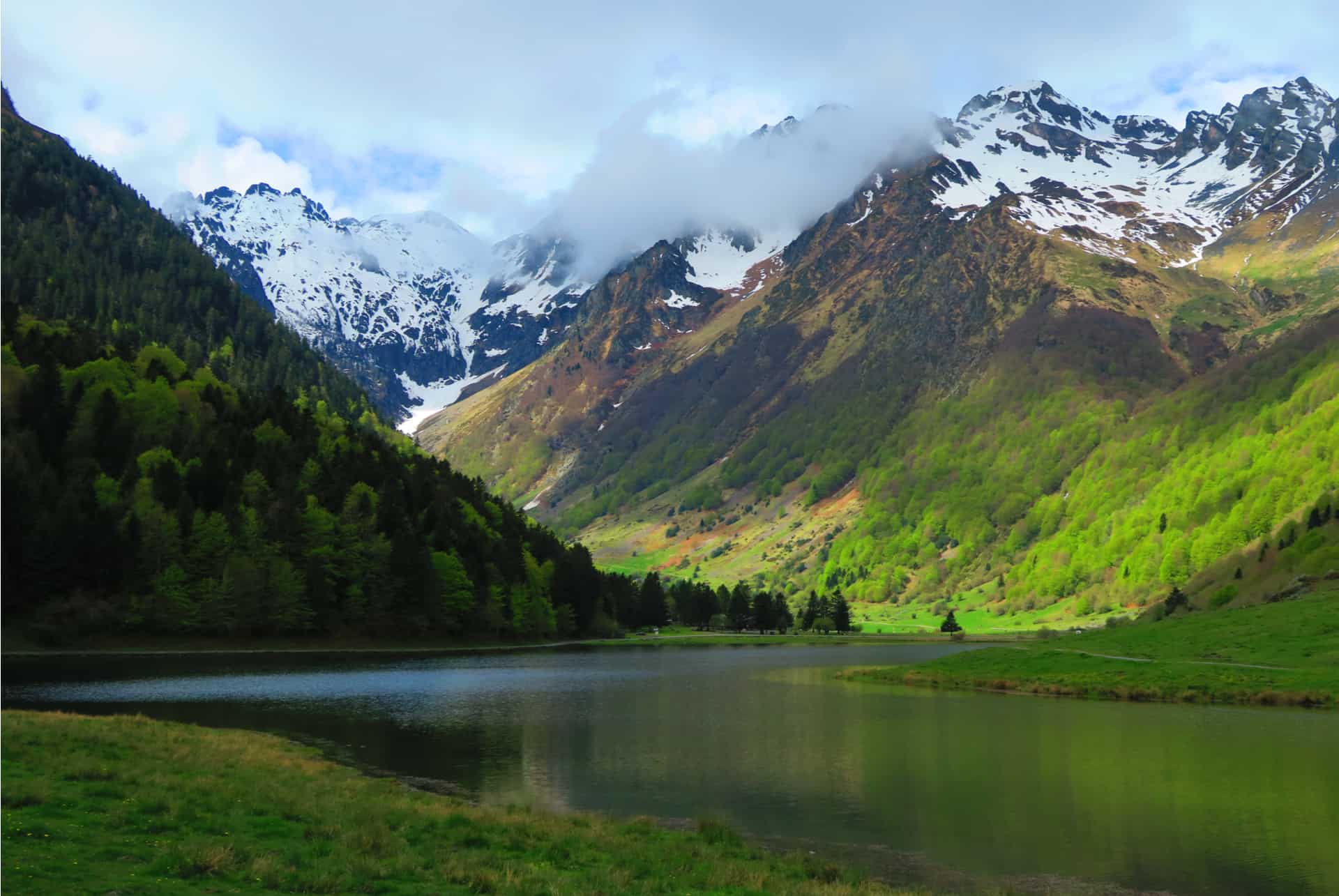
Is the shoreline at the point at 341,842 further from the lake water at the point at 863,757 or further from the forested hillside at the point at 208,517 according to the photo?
the forested hillside at the point at 208,517

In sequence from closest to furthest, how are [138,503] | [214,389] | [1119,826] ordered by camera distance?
1. [1119,826]
2. [138,503]
3. [214,389]

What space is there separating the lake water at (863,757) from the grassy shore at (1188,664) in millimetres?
4887

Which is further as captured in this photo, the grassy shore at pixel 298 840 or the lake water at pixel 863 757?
the lake water at pixel 863 757

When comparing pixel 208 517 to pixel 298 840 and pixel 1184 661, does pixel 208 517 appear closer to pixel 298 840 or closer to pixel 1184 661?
pixel 298 840

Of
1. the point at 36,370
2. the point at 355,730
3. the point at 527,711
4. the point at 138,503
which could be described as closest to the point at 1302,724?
the point at 527,711

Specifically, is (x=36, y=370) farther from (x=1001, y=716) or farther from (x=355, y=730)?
(x=1001, y=716)

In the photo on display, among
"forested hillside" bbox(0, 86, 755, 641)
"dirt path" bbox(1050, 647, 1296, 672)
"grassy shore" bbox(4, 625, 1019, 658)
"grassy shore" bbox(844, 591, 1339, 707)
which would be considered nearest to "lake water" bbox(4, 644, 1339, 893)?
"grassy shore" bbox(844, 591, 1339, 707)

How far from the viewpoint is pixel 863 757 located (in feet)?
172

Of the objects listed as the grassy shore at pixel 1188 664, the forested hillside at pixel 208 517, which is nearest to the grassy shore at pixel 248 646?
the forested hillside at pixel 208 517

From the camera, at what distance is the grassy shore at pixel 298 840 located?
21703 millimetres

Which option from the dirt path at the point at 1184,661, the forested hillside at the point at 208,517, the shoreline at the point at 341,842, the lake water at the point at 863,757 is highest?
the forested hillside at the point at 208,517

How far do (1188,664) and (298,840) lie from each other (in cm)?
8340

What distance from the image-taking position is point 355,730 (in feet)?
192

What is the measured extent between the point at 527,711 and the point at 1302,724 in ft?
158
